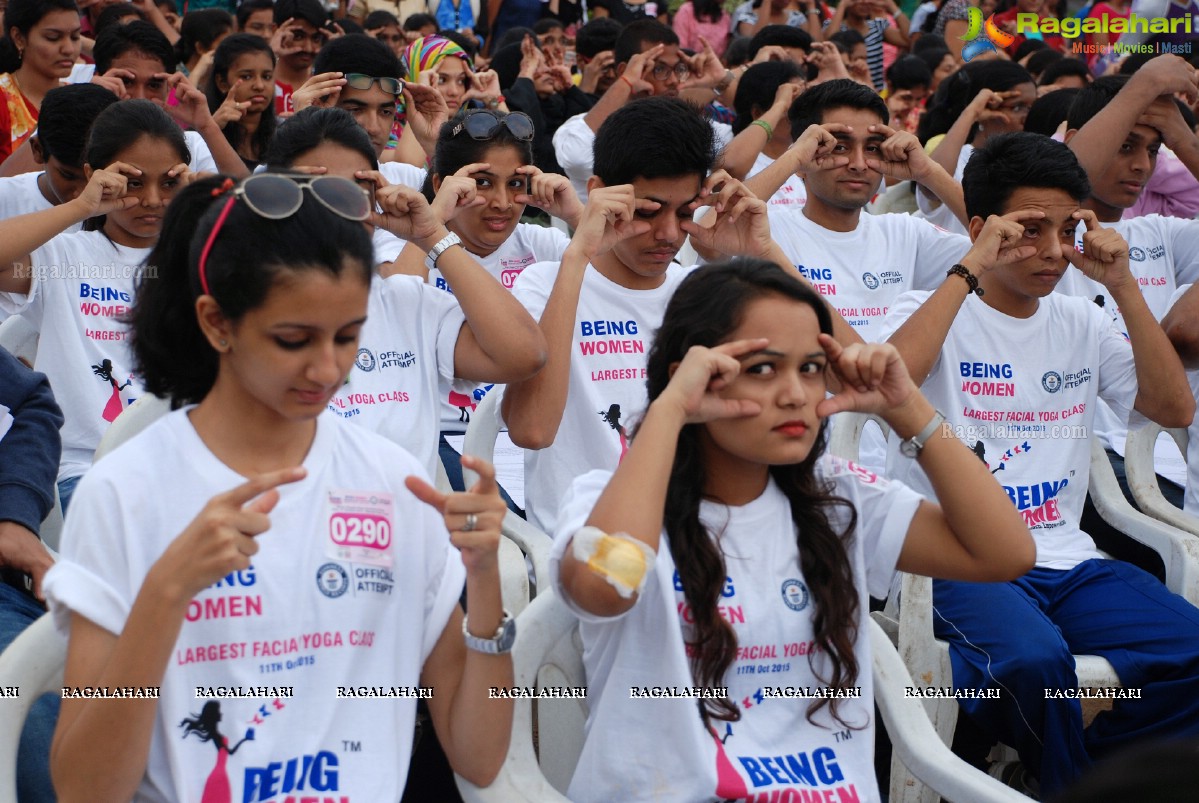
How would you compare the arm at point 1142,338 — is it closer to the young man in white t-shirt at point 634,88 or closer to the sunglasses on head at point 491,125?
the sunglasses on head at point 491,125

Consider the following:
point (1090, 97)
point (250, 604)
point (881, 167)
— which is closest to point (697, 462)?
point (250, 604)

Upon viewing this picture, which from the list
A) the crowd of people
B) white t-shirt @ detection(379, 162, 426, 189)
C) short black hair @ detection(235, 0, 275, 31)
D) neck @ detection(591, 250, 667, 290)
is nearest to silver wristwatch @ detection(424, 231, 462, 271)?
the crowd of people

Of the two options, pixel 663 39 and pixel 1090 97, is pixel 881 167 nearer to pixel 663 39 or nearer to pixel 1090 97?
pixel 1090 97

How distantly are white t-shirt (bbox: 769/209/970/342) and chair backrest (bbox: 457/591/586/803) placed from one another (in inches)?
95.9

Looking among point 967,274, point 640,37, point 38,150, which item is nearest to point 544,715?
point 967,274

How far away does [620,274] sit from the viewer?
12.2ft

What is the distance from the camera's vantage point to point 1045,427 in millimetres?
3672

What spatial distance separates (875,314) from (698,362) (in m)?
2.52

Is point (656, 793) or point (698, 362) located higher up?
point (698, 362)

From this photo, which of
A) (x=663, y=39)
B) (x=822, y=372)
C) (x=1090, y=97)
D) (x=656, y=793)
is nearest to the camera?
(x=656, y=793)

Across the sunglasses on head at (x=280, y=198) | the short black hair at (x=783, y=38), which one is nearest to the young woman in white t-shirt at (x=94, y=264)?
the sunglasses on head at (x=280, y=198)

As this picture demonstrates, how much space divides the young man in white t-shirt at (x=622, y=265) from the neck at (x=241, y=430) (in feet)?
4.33

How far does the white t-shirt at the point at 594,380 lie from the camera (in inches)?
139

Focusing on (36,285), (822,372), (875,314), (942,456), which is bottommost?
(875,314)
